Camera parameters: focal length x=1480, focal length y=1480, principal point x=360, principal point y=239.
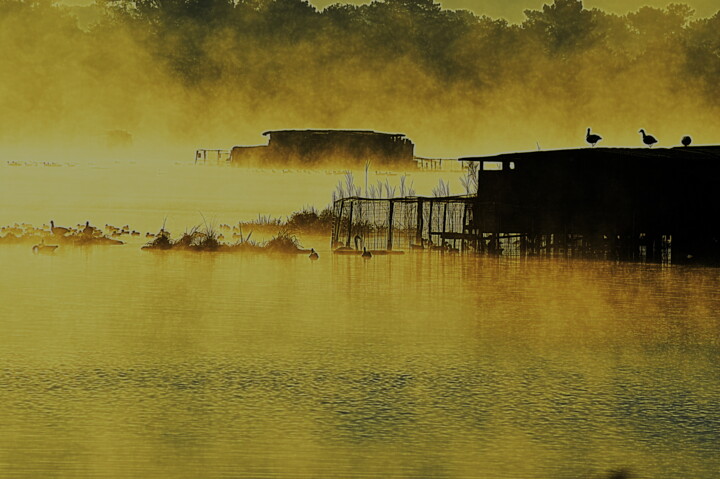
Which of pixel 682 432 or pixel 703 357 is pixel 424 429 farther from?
pixel 703 357

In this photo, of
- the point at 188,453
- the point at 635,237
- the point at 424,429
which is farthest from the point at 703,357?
the point at 635,237

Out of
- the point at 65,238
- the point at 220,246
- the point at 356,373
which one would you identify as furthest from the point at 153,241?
the point at 356,373

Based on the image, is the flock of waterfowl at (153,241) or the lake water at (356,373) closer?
the lake water at (356,373)

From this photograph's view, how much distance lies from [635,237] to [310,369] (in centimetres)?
2699

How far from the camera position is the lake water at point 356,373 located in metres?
14.1

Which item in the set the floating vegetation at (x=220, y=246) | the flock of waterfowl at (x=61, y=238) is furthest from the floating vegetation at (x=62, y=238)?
the floating vegetation at (x=220, y=246)

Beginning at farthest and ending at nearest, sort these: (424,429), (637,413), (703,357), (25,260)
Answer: (25,260) → (703,357) → (637,413) → (424,429)

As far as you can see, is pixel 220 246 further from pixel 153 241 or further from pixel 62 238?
pixel 62 238

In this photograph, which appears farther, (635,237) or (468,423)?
(635,237)

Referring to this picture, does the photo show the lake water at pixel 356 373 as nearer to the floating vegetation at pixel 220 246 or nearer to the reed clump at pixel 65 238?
the floating vegetation at pixel 220 246

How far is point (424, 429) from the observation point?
15398mm

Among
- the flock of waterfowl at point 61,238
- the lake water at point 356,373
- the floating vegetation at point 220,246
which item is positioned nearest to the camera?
the lake water at point 356,373

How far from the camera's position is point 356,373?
64.4 feet

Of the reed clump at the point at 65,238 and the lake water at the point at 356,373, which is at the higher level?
the reed clump at the point at 65,238
